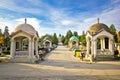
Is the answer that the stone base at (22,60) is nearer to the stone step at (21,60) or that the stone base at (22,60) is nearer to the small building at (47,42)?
the stone step at (21,60)

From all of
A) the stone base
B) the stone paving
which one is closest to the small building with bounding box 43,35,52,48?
the stone base

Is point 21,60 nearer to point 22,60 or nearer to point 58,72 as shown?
point 22,60

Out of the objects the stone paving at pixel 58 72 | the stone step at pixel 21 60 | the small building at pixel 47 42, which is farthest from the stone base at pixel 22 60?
the small building at pixel 47 42

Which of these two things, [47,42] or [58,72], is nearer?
[58,72]

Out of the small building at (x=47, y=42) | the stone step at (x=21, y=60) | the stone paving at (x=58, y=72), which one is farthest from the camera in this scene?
the small building at (x=47, y=42)

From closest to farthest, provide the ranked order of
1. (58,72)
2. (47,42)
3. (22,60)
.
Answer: (58,72)
(22,60)
(47,42)

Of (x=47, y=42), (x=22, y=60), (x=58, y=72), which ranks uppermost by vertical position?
(x=47, y=42)

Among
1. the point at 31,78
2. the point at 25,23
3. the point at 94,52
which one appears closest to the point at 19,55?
the point at 25,23

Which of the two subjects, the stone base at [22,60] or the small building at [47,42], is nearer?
the stone base at [22,60]

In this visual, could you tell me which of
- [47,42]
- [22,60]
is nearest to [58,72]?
[22,60]

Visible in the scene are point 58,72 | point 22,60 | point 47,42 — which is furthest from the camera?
point 47,42

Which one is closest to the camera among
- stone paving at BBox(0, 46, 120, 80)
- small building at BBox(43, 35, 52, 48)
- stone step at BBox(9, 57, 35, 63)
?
stone paving at BBox(0, 46, 120, 80)

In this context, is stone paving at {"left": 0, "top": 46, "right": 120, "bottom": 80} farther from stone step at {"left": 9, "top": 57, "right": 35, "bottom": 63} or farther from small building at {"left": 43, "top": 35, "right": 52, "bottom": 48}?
small building at {"left": 43, "top": 35, "right": 52, "bottom": 48}

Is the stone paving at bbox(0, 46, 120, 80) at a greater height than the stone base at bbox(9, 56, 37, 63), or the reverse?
the stone base at bbox(9, 56, 37, 63)
